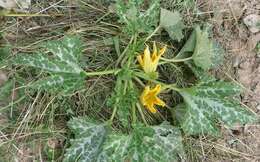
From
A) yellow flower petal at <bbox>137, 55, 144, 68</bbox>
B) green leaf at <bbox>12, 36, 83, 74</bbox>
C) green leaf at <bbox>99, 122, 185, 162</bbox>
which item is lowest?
green leaf at <bbox>99, 122, 185, 162</bbox>

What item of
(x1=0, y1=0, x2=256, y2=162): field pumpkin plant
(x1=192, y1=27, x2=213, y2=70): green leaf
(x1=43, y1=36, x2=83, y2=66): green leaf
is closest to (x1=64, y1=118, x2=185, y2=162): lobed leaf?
(x1=0, y1=0, x2=256, y2=162): field pumpkin plant

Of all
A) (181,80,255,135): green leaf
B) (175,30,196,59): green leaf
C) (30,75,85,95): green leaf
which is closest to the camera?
(30,75,85,95): green leaf

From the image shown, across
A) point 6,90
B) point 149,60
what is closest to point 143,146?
point 149,60

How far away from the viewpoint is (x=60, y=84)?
2.11 meters

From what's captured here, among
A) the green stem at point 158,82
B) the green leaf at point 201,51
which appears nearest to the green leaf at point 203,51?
the green leaf at point 201,51

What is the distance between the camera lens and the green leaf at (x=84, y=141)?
84.9 inches

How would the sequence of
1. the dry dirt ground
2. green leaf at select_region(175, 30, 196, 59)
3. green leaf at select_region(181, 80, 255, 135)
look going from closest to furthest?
green leaf at select_region(181, 80, 255, 135) < green leaf at select_region(175, 30, 196, 59) < the dry dirt ground

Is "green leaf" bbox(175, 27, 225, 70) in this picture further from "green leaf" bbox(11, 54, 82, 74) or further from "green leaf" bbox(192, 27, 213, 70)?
"green leaf" bbox(11, 54, 82, 74)

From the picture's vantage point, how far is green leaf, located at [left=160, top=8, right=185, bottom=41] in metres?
2.27

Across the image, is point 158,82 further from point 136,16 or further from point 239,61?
point 239,61

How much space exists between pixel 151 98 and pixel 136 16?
345mm

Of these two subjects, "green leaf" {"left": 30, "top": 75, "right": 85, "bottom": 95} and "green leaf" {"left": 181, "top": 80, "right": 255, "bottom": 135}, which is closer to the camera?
"green leaf" {"left": 30, "top": 75, "right": 85, "bottom": 95}

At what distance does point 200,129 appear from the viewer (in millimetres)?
2207

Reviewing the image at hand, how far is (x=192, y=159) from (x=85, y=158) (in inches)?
19.4
